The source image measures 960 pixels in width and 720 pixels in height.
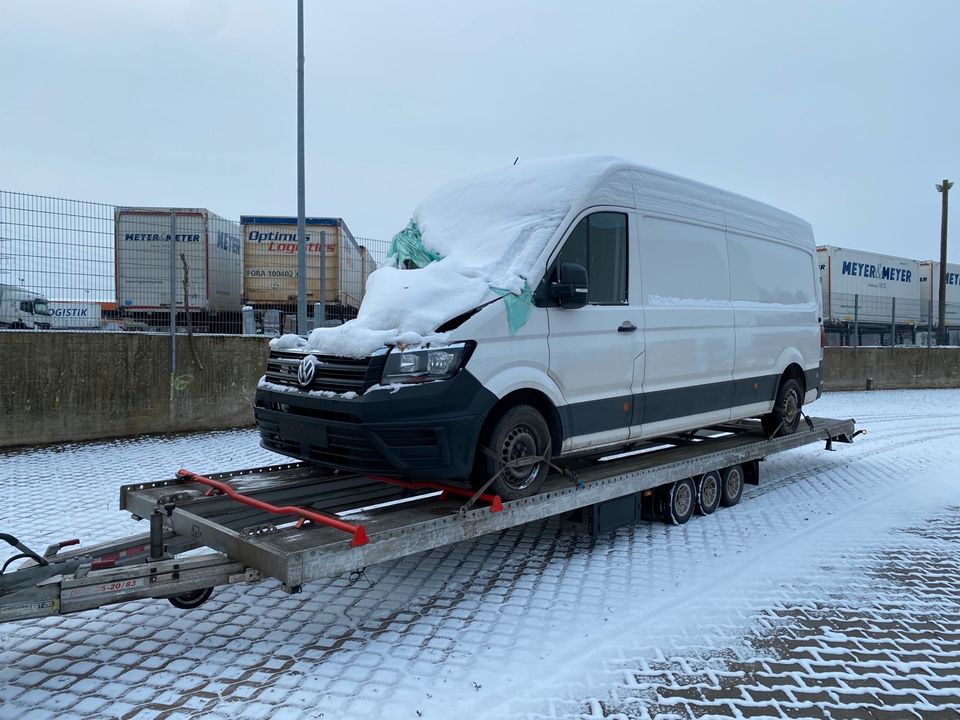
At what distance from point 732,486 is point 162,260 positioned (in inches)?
323

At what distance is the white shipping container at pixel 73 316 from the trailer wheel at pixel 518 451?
23.8 ft

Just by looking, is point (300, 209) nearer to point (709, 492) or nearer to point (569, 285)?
point (569, 285)

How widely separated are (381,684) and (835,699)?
7.07ft

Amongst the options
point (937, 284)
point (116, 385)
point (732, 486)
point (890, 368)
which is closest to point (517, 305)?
point (732, 486)

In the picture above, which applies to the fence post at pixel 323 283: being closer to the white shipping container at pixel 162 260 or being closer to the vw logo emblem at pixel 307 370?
the white shipping container at pixel 162 260

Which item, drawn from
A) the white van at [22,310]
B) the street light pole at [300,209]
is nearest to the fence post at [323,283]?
the street light pole at [300,209]

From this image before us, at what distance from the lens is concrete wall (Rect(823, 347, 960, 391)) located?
1958cm

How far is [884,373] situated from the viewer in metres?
20.8

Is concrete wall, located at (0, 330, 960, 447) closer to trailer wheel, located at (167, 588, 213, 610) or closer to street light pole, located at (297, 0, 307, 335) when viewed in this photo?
street light pole, located at (297, 0, 307, 335)

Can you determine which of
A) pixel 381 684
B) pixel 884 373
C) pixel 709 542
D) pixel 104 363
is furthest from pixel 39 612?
pixel 884 373

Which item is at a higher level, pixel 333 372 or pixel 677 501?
pixel 333 372

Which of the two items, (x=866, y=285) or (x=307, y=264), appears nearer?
(x=307, y=264)

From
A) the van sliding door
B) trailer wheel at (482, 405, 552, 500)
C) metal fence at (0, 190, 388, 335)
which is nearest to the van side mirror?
trailer wheel at (482, 405, 552, 500)

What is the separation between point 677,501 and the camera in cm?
627
